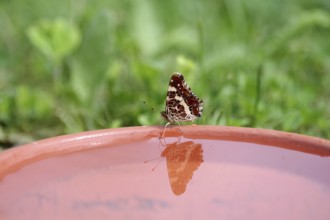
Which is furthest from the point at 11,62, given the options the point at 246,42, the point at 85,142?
the point at 85,142

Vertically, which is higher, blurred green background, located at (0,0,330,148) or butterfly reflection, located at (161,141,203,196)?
butterfly reflection, located at (161,141,203,196)

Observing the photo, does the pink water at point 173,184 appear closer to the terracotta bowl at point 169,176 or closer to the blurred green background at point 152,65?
the terracotta bowl at point 169,176

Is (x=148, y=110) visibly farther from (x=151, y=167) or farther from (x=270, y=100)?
(x=151, y=167)

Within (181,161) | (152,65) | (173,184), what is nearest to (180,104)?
(181,161)

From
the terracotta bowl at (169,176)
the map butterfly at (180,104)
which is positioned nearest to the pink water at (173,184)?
the terracotta bowl at (169,176)

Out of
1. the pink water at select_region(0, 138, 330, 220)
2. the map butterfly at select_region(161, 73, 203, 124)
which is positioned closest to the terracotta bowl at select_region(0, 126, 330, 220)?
the pink water at select_region(0, 138, 330, 220)

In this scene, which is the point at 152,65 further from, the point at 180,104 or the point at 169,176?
the point at 169,176

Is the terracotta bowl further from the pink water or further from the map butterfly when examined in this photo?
the map butterfly

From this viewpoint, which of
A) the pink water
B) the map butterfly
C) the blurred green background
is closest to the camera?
the pink water
